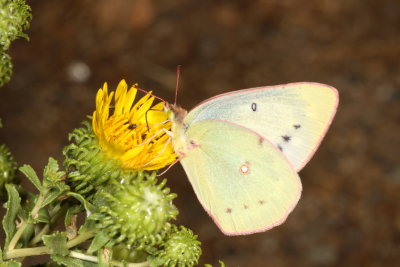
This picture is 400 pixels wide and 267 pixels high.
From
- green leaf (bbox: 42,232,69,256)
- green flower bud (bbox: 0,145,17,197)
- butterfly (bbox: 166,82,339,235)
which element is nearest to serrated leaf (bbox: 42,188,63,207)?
green leaf (bbox: 42,232,69,256)

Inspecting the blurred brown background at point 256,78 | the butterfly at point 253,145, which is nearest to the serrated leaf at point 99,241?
the butterfly at point 253,145

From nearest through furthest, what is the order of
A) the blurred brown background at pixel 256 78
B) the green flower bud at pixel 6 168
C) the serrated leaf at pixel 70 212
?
the serrated leaf at pixel 70 212, the green flower bud at pixel 6 168, the blurred brown background at pixel 256 78

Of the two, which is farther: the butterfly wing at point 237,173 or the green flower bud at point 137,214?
the butterfly wing at point 237,173

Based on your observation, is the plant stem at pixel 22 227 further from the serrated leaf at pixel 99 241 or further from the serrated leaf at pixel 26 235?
the serrated leaf at pixel 99 241

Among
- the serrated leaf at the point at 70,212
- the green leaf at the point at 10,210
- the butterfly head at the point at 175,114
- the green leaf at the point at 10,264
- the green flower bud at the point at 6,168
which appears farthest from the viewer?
the butterfly head at the point at 175,114

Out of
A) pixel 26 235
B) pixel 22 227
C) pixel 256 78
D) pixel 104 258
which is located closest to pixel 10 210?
pixel 22 227

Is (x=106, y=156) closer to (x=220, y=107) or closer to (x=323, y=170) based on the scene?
(x=220, y=107)

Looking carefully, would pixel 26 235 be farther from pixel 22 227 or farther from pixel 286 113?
pixel 286 113
